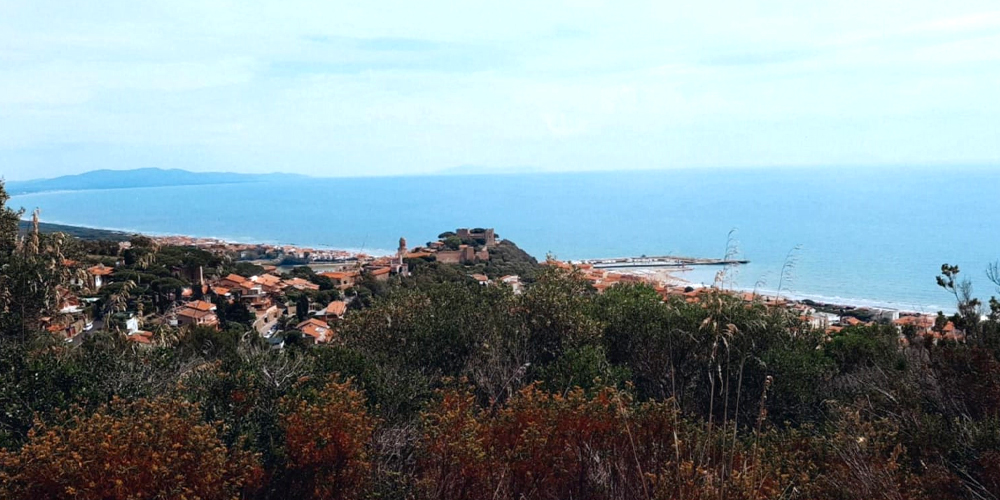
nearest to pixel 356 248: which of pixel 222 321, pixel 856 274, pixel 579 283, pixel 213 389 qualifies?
pixel 856 274

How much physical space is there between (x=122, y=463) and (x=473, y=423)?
206 cm

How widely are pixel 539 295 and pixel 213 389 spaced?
5.61 m

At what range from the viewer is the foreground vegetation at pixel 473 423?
386 cm

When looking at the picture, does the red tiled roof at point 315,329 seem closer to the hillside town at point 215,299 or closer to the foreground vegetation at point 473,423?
the hillside town at point 215,299

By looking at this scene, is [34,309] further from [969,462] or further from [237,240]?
[237,240]

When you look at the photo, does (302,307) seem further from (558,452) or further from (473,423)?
(558,452)

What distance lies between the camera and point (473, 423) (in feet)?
15.3

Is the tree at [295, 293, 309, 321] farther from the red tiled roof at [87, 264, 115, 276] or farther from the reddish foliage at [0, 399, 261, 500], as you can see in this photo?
the reddish foliage at [0, 399, 261, 500]

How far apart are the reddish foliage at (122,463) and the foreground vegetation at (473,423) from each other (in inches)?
0.4

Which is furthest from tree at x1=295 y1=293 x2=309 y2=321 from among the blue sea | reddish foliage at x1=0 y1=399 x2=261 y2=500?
reddish foliage at x1=0 y1=399 x2=261 y2=500

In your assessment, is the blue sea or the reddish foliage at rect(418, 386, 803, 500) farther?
the blue sea

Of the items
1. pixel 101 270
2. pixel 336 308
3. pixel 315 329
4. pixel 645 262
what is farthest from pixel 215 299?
pixel 645 262

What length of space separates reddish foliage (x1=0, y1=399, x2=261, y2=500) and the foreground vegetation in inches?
0.4

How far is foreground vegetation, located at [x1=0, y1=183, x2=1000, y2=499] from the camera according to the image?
12.7 feet
